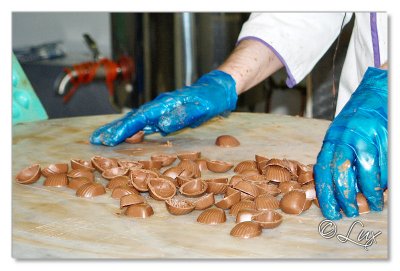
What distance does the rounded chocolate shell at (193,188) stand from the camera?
1.43 m

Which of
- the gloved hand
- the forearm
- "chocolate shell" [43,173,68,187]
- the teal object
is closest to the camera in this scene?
"chocolate shell" [43,173,68,187]

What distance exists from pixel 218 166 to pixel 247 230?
0.41 meters

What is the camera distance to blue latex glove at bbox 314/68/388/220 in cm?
131

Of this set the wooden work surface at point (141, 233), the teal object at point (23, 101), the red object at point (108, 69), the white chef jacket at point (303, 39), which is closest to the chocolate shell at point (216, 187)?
the wooden work surface at point (141, 233)

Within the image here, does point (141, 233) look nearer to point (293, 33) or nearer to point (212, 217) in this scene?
point (212, 217)

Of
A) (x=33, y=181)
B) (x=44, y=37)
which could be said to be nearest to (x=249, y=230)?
(x=33, y=181)

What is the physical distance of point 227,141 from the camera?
188 cm

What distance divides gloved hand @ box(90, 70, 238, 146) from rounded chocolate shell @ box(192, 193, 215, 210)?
1.55 ft

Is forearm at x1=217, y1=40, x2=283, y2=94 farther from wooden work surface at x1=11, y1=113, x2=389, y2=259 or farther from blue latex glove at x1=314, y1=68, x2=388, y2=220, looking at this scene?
blue latex glove at x1=314, y1=68, x2=388, y2=220

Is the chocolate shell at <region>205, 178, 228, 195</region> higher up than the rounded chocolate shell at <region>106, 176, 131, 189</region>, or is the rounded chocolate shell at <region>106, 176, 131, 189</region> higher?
the chocolate shell at <region>205, 178, 228, 195</region>

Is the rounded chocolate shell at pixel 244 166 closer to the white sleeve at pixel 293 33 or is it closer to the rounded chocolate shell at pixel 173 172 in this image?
the rounded chocolate shell at pixel 173 172

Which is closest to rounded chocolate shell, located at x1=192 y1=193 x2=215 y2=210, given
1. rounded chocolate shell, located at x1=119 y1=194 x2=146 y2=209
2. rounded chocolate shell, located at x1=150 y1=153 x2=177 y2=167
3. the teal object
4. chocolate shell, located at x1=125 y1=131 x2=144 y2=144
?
rounded chocolate shell, located at x1=119 y1=194 x2=146 y2=209

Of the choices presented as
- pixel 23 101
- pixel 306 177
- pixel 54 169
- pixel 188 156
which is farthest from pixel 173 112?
pixel 23 101

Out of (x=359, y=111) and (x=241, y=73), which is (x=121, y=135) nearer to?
(x=241, y=73)
